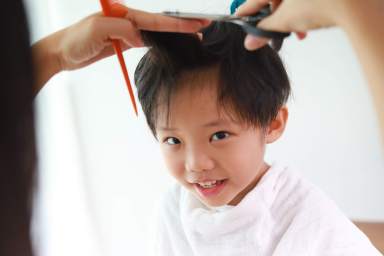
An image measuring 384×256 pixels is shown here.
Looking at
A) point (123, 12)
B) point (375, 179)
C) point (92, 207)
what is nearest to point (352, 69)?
point (375, 179)

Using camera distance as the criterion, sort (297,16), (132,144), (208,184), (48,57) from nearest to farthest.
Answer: (297,16) < (48,57) < (208,184) < (132,144)

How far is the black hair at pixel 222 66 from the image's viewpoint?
0.83 meters

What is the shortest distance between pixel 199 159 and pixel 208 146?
27mm

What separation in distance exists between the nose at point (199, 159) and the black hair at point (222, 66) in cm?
9

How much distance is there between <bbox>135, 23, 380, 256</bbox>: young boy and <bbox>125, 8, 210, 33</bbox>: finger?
87 millimetres

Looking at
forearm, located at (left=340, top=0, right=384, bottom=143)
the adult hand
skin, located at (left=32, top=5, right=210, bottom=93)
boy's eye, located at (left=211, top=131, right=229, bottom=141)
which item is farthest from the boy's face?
forearm, located at (left=340, top=0, right=384, bottom=143)

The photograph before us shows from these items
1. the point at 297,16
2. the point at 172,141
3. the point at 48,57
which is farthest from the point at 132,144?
the point at 297,16

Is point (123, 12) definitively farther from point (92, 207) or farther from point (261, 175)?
point (92, 207)

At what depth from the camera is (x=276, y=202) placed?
Answer: 97cm

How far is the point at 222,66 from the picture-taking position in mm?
839

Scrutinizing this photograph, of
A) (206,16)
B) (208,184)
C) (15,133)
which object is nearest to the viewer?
(15,133)

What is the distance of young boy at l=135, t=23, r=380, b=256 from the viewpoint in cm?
84

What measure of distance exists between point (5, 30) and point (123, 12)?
39 centimetres

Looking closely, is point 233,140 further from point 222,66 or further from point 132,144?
point 132,144
